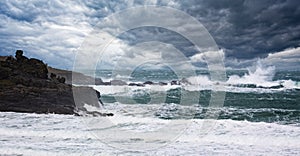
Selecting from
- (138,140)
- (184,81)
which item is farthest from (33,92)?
(184,81)

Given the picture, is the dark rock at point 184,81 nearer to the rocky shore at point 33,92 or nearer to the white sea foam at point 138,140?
the rocky shore at point 33,92

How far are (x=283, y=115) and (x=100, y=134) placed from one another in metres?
12.5

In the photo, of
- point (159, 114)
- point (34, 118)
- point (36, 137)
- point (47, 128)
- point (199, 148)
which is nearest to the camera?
point (199, 148)

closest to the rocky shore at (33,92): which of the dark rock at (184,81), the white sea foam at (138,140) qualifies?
the white sea foam at (138,140)

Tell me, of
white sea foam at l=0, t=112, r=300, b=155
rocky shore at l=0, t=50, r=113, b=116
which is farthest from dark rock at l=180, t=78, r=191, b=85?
white sea foam at l=0, t=112, r=300, b=155

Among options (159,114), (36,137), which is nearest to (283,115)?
(159,114)

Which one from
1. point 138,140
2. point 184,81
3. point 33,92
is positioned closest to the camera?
point 138,140

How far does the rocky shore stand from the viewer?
13414 millimetres

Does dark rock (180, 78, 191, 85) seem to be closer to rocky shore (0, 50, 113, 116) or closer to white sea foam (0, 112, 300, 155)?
rocky shore (0, 50, 113, 116)

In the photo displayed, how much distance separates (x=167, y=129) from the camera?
32.5 feet

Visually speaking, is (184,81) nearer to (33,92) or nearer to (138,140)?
(33,92)

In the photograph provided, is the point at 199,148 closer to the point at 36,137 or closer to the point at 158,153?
the point at 158,153

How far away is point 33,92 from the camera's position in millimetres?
15305

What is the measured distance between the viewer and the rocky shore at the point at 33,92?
13414 mm
